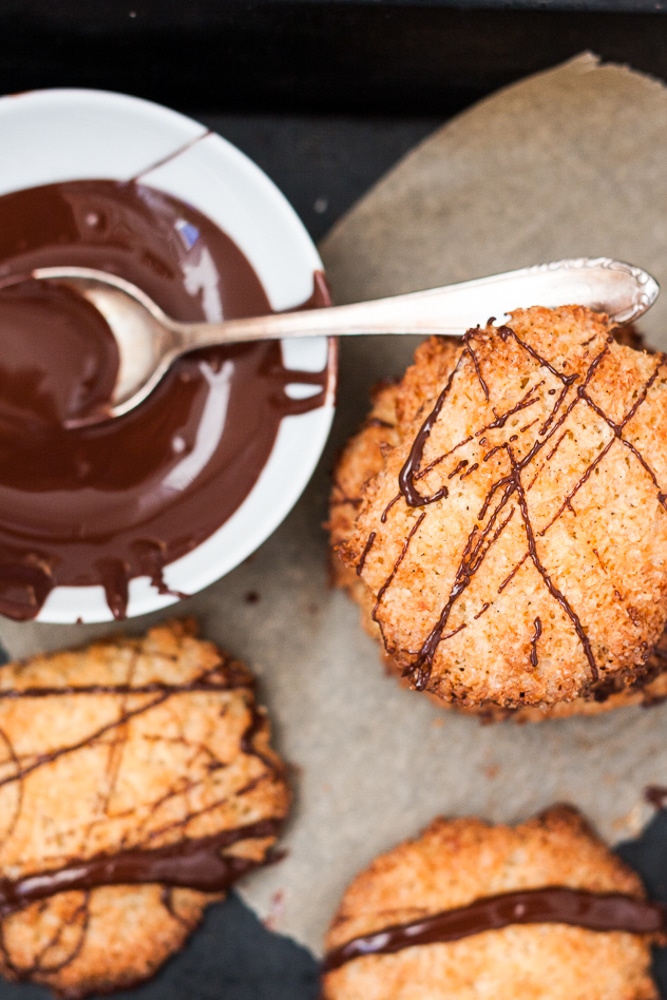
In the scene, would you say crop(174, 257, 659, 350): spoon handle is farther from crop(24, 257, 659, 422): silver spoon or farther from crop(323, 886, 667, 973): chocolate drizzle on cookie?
crop(323, 886, 667, 973): chocolate drizzle on cookie

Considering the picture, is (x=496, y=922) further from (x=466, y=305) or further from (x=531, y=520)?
(x=466, y=305)

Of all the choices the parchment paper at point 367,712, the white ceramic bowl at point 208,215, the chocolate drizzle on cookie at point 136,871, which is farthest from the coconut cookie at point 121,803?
the white ceramic bowl at point 208,215

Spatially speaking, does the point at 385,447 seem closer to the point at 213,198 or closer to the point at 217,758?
the point at 213,198

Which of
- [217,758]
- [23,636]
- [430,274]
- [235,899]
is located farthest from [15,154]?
[235,899]

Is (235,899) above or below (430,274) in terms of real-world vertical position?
below

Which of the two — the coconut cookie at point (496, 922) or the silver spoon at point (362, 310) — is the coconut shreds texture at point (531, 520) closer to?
the silver spoon at point (362, 310)
